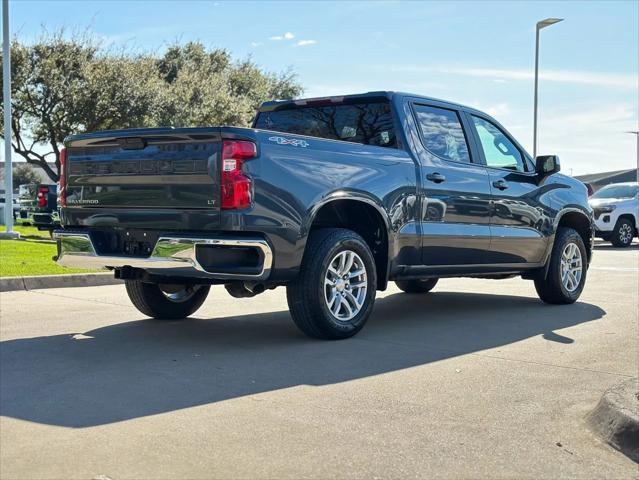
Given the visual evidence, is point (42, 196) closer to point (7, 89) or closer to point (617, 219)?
point (7, 89)

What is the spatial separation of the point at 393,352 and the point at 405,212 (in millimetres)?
1336

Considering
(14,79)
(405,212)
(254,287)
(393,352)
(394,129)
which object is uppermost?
(14,79)

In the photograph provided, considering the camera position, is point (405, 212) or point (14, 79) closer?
point (405, 212)

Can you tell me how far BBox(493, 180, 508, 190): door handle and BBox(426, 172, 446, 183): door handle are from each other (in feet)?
2.83

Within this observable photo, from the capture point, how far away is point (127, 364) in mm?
5441

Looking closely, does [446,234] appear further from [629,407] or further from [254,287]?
[629,407]

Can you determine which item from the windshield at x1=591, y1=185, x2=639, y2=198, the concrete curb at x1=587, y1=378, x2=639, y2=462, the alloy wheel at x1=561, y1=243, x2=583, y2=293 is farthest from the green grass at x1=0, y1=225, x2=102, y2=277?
the windshield at x1=591, y1=185, x2=639, y2=198

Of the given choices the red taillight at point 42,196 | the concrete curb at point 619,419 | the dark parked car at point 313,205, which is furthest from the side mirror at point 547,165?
the red taillight at point 42,196

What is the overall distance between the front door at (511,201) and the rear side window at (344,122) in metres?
1.14

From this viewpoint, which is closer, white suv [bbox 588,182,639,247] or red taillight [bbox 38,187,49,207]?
red taillight [bbox 38,187,49,207]

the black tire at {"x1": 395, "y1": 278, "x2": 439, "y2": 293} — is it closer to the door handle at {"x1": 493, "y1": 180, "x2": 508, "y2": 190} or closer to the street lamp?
the door handle at {"x1": 493, "y1": 180, "x2": 508, "y2": 190}

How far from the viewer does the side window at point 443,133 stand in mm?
7387

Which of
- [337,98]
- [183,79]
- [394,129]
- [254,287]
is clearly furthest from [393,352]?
[183,79]

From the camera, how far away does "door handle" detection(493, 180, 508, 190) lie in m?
7.89
